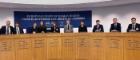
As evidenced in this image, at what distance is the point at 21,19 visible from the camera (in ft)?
41.6

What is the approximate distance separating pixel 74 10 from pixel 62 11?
23.8 inches

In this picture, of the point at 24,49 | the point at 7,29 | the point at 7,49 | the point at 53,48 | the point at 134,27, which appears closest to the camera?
the point at 7,49

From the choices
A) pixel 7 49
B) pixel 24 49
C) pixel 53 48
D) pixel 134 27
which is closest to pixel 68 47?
pixel 53 48

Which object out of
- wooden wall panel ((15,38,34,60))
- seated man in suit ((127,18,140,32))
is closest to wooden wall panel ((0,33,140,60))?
wooden wall panel ((15,38,34,60))

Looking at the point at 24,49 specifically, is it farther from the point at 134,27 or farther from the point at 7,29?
the point at 134,27

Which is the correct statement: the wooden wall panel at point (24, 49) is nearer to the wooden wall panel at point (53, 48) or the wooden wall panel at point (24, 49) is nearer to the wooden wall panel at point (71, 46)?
the wooden wall panel at point (71, 46)

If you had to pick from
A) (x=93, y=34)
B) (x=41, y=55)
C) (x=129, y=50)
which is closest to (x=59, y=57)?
(x=41, y=55)

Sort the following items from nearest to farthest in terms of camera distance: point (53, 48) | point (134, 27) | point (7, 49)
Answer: point (7, 49), point (134, 27), point (53, 48)

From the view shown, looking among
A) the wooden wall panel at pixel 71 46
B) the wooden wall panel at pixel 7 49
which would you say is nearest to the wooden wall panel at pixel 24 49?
the wooden wall panel at pixel 71 46

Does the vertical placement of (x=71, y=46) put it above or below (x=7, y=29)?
below

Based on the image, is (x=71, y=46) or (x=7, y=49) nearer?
(x=7, y=49)

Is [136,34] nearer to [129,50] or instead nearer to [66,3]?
[129,50]

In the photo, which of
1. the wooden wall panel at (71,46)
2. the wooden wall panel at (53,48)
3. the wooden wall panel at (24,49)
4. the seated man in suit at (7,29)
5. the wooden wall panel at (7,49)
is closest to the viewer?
the wooden wall panel at (71,46)

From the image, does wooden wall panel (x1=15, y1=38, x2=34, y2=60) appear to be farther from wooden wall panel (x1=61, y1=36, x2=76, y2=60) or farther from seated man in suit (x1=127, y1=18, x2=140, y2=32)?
seated man in suit (x1=127, y1=18, x2=140, y2=32)
